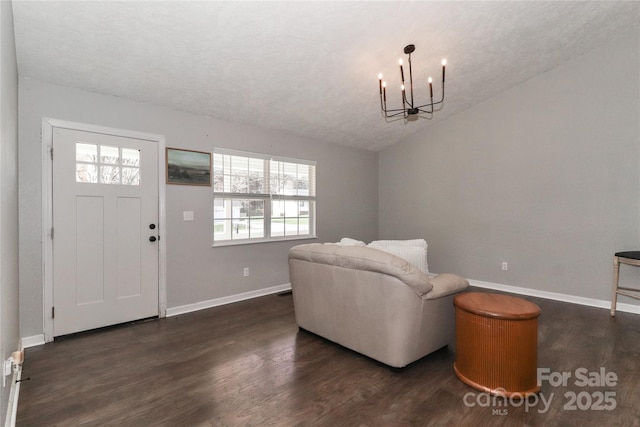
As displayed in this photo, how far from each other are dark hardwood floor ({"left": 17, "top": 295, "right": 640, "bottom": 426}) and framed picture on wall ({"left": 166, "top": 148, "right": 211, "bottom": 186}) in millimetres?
1687

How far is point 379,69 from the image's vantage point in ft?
12.2

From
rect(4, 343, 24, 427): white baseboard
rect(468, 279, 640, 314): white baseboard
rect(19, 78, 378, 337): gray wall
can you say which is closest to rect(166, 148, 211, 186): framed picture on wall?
rect(19, 78, 378, 337): gray wall

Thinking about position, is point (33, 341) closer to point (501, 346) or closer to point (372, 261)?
point (372, 261)

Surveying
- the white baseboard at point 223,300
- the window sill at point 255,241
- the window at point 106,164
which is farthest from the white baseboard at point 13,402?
the window sill at point 255,241

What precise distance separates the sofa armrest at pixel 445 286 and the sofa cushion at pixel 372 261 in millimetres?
81

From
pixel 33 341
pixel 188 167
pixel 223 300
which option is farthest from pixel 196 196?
pixel 33 341

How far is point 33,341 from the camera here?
2875 millimetres

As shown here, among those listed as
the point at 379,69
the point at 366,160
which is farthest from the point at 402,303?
the point at 366,160

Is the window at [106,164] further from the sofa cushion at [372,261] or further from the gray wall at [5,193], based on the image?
the sofa cushion at [372,261]

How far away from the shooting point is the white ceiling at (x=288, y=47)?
2.50 meters

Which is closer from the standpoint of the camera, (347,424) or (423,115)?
(347,424)

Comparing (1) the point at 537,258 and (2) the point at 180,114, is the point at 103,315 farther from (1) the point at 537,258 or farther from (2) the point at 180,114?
(1) the point at 537,258

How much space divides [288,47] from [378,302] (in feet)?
8.16

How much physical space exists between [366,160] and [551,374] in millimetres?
4508
